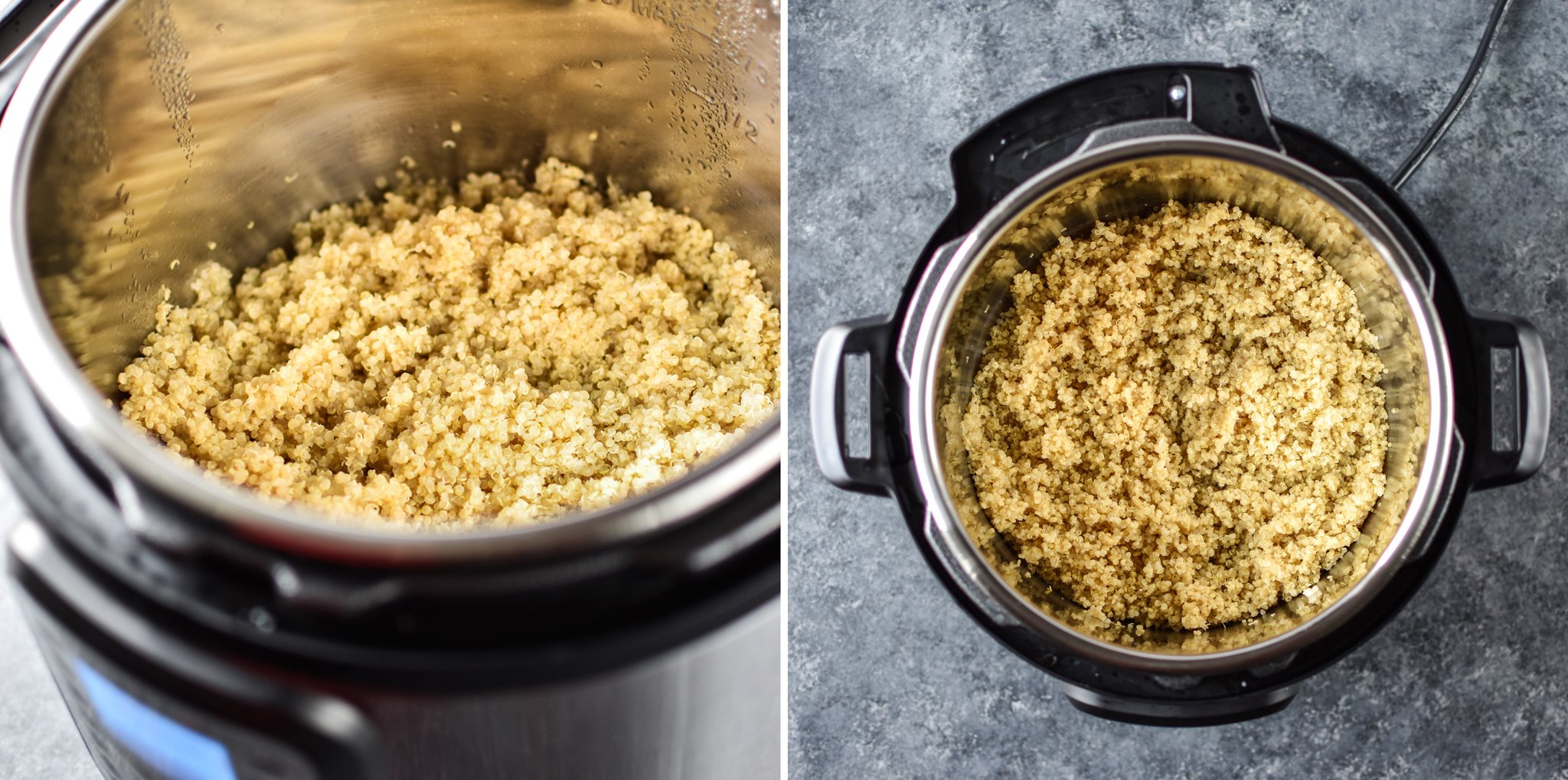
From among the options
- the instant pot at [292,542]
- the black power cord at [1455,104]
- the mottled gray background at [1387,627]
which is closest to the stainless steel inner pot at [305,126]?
the instant pot at [292,542]

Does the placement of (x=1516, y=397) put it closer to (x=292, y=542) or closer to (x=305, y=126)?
(x=292, y=542)

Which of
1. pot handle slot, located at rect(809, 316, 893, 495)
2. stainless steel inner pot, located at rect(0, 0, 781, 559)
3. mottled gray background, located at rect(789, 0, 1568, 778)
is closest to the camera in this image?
stainless steel inner pot, located at rect(0, 0, 781, 559)

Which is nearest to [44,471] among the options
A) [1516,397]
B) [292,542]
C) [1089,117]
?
[292,542]

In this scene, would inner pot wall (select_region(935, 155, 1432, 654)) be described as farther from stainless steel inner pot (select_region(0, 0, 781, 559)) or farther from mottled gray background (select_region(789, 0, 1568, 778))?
stainless steel inner pot (select_region(0, 0, 781, 559))

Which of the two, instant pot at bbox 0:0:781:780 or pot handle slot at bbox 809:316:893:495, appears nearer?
instant pot at bbox 0:0:781:780

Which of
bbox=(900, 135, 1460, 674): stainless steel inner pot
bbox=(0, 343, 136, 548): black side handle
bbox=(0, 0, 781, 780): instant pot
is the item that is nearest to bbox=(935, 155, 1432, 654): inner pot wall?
bbox=(900, 135, 1460, 674): stainless steel inner pot

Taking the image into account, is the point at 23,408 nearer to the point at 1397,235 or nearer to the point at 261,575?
the point at 261,575

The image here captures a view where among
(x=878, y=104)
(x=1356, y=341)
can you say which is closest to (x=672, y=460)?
(x=878, y=104)
